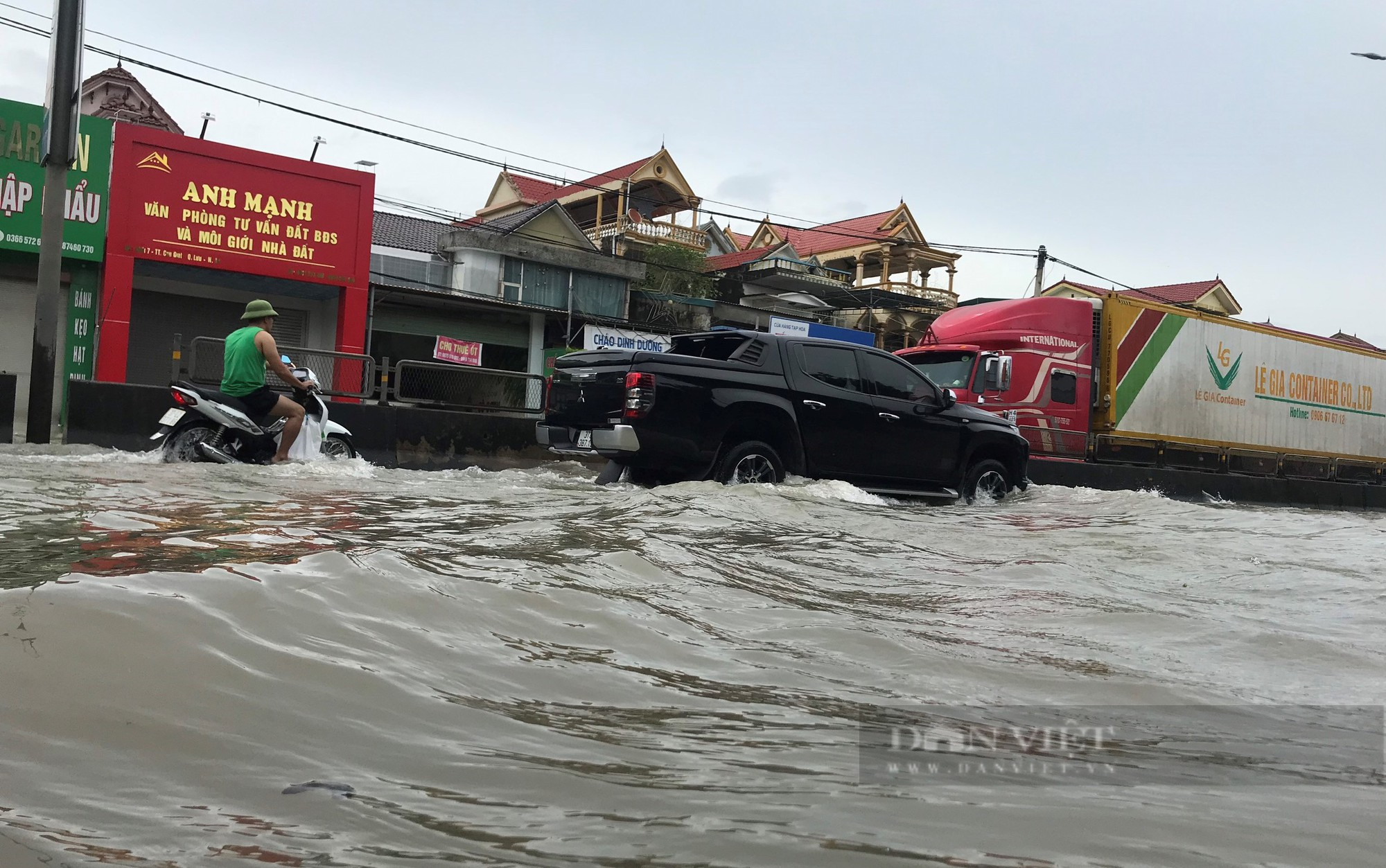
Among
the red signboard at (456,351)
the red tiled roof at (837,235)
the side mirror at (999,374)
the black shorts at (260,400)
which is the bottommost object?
the black shorts at (260,400)

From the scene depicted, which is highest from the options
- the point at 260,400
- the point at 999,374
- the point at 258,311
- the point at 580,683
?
the point at 999,374

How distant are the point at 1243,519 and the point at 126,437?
10.9 meters

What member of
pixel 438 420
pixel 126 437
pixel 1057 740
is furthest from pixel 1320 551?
pixel 126 437

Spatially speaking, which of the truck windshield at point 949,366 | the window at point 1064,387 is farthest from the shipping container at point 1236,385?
the truck windshield at point 949,366

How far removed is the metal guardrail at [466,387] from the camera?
1316 centimetres

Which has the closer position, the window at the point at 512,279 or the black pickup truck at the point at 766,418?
the black pickup truck at the point at 766,418

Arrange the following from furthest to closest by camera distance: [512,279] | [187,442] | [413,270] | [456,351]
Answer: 1. [512,279]
2. [413,270]
3. [456,351]
4. [187,442]

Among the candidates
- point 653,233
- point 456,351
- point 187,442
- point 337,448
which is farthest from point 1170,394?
point 653,233

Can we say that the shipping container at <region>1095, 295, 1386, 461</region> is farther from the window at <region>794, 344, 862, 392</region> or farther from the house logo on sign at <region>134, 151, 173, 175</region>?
the house logo on sign at <region>134, 151, 173, 175</region>

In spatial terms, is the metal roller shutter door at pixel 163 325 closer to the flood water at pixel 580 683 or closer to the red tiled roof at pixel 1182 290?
the flood water at pixel 580 683

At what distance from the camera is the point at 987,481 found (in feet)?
35.4

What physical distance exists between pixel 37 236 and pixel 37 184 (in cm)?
86

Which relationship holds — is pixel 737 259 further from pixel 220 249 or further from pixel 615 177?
pixel 220 249

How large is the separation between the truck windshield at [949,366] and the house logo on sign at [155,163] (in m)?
13.6
